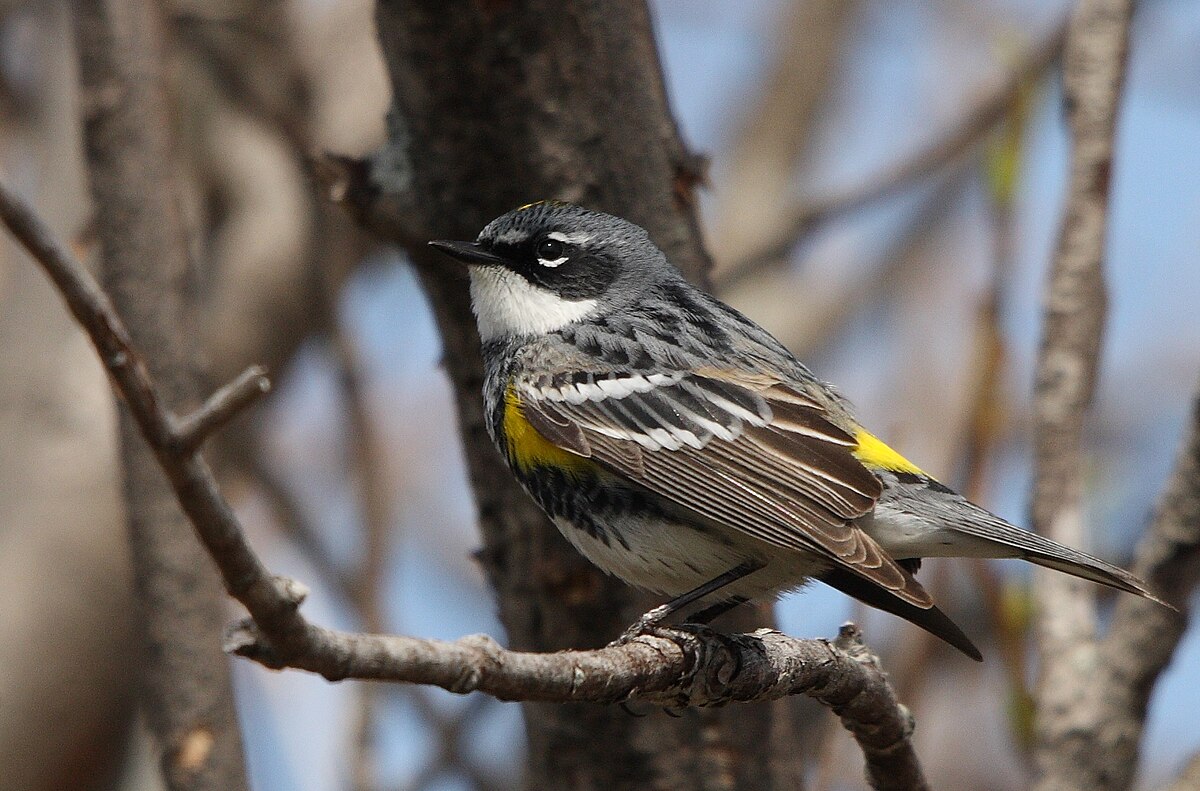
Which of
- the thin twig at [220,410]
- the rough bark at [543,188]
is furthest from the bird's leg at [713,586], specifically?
the thin twig at [220,410]

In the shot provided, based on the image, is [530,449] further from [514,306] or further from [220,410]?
[220,410]

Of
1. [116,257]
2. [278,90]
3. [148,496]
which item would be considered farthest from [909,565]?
[278,90]

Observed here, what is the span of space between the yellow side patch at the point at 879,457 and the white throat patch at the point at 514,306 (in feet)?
3.19

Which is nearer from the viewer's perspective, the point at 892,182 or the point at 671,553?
the point at 671,553

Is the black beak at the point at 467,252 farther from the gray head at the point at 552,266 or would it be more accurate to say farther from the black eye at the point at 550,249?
the black eye at the point at 550,249

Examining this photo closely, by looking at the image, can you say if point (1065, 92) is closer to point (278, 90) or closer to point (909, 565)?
point (909, 565)

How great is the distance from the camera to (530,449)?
385 centimetres

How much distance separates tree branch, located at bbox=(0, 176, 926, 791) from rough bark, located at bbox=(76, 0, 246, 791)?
54.0 inches

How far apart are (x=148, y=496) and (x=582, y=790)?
4.97ft

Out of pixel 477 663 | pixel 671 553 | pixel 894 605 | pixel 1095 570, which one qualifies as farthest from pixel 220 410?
pixel 894 605

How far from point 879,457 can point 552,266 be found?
118cm

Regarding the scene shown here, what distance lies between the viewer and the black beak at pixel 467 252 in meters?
3.91

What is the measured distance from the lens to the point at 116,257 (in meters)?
4.07

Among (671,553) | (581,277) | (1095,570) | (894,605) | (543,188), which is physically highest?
(581,277)
